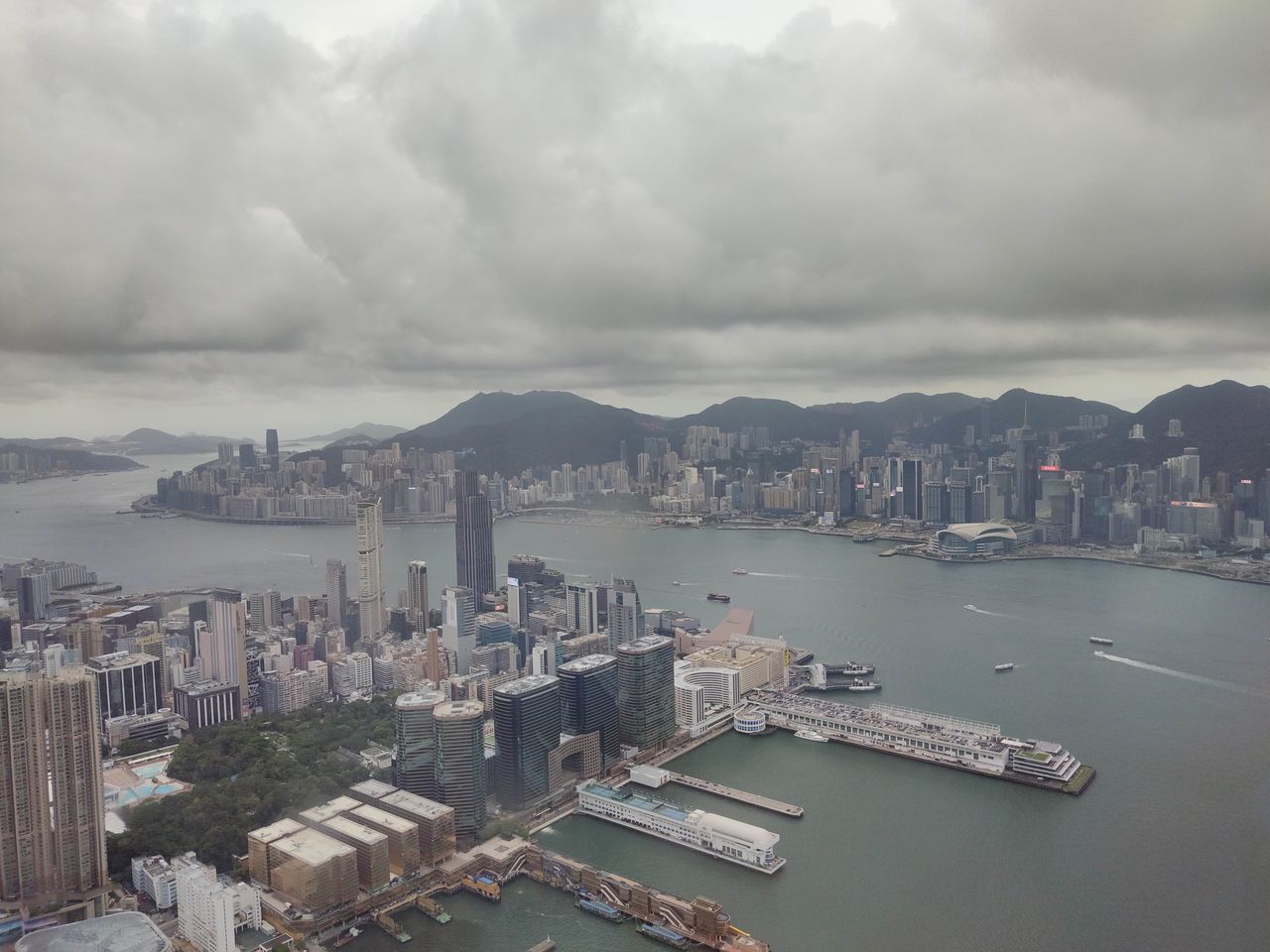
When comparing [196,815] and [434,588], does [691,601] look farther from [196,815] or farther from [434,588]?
[196,815]

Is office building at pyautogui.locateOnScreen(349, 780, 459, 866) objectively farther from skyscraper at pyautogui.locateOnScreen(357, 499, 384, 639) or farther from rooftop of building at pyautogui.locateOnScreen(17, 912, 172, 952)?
skyscraper at pyautogui.locateOnScreen(357, 499, 384, 639)

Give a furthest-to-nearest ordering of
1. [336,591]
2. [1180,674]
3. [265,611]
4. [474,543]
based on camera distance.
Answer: [474,543]
[336,591]
[265,611]
[1180,674]

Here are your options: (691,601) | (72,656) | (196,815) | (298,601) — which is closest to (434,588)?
(298,601)

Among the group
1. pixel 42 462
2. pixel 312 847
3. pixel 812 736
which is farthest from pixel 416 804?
pixel 42 462

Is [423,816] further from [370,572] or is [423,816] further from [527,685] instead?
[370,572]

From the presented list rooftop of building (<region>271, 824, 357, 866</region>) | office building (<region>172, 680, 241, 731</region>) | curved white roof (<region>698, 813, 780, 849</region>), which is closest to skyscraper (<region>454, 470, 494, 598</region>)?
office building (<region>172, 680, 241, 731</region>)
